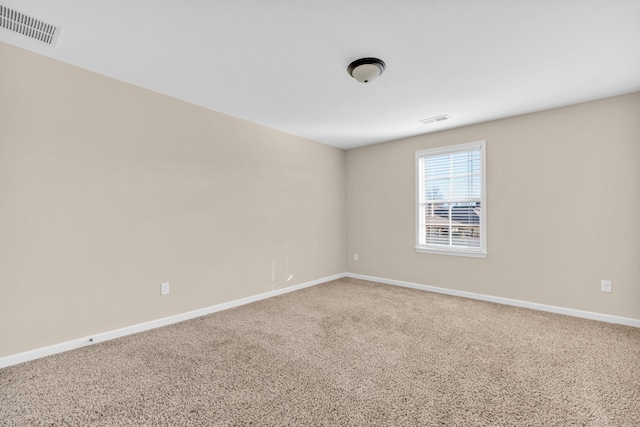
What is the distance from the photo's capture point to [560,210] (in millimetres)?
3395

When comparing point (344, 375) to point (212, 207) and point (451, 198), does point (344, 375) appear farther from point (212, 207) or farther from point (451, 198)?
point (451, 198)

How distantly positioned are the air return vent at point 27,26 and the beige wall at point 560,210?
4261 millimetres

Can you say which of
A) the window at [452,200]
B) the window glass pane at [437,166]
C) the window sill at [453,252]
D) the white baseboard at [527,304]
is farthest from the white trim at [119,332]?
the window glass pane at [437,166]

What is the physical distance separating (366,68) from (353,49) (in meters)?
0.21

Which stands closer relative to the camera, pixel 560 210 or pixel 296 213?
pixel 560 210

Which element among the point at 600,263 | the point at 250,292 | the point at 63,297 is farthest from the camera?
the point at 250,292

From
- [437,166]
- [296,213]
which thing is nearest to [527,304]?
[437,166]

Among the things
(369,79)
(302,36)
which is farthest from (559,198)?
(302,36)

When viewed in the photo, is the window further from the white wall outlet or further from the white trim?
the white wall outlet

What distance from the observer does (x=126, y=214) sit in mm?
2820

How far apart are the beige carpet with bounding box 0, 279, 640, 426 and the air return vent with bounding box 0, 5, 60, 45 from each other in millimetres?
2419

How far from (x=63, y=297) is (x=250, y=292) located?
1923 mm

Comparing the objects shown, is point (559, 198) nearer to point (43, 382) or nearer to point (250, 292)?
point (250, 292)

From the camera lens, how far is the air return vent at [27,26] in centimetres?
188
